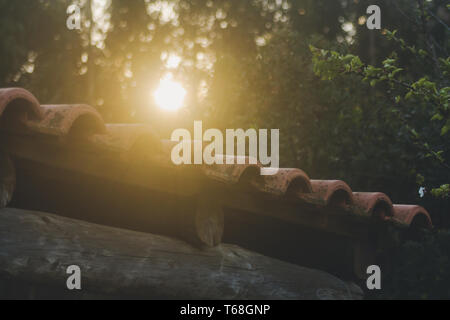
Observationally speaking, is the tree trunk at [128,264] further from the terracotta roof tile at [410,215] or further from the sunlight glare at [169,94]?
the sunlight glare at [169,94]

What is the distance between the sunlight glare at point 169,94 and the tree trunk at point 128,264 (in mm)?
13682

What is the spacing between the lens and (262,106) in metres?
7.92

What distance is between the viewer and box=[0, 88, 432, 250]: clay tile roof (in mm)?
1875

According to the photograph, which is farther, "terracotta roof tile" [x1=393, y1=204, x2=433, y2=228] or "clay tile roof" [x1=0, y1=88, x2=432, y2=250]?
"terracotta roof tile" [x1=393, y1=204, x2=433, y2=228]

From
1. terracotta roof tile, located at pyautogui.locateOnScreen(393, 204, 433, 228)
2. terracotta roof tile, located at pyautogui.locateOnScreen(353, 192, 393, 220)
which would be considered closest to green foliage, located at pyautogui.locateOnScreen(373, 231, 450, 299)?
terracotta roof tile, located at pyautogui.locateOnScreen(393, 204, 433, 228)

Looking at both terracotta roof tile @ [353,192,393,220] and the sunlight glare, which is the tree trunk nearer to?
terracotta roof tile @ [353,192,393,220]

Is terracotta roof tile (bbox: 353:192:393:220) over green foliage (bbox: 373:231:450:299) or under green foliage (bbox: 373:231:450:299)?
over

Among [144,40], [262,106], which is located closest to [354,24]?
[262,106]

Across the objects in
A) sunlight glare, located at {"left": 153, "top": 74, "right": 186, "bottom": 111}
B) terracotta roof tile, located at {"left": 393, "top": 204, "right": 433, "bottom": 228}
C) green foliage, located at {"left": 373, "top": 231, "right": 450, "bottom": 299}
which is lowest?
green foliage, located at {"left": 373, "top": 231, "right": 450, "bottom": 299}

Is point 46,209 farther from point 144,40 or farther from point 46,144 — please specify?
point 144,40

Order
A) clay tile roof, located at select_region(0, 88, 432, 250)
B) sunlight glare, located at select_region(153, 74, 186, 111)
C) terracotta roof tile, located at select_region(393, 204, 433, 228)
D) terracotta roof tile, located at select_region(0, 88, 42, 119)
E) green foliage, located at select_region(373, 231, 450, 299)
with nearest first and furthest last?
terracotta roof tile, located at select_region(0, 88, 42, 119) → clay tile roof, located at select_region(0, 88, 432, 250) → terracotta roof tile, located at select_region(393, 204, 433, 228) → green foliage, located at select_region(373, 231, 450, 299) → sunlight glare, located at select_region(153, 74, 186, 111)

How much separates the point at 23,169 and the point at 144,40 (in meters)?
17.9

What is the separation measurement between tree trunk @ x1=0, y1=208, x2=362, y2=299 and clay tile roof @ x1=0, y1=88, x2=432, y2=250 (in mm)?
274

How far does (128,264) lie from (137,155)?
1.95 ft
